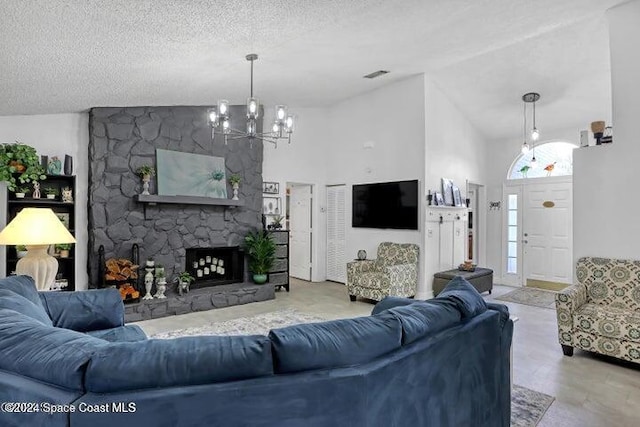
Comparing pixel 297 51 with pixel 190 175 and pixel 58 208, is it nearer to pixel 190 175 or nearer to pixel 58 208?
pixel 190 175

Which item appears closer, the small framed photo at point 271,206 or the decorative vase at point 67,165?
the decorative vase at point 67,165

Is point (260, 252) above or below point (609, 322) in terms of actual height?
above

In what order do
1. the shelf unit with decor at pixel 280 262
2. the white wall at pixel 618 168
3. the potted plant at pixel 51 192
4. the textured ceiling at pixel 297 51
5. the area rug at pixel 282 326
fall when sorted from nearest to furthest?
1. the area rug at pixel 282 326
2. the textured ceiling at pixel 297 51
3. the white wall at pixel 618 168
4. the potted plant at pixel 51 192
5. the shelf unit with decor at pixel 280 262

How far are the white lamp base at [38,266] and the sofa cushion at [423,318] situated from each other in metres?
3.04

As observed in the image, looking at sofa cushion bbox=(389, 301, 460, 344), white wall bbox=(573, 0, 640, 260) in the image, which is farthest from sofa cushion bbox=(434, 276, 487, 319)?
white wall bbox=(573, 0, 640, 260)

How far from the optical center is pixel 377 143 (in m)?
Result: 6.36

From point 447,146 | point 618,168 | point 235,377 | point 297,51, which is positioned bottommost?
point 235,377

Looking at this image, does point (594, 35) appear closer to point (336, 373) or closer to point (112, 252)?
point (336, 373)

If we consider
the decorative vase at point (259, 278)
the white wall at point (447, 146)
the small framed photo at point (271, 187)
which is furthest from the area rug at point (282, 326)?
the small framed photo at point (271, 187)

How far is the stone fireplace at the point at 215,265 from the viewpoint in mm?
5723

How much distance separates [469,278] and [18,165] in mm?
5928

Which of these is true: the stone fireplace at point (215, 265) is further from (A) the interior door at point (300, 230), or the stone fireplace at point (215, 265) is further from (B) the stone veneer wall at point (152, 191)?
(A) the interior door at point (300, 230)

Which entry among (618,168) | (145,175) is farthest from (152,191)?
(618,168)

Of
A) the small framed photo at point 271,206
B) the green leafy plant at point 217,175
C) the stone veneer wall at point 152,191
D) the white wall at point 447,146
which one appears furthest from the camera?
the small framed photo at point 271,206
